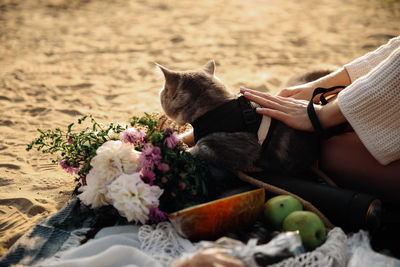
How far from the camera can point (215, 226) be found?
5.44ft

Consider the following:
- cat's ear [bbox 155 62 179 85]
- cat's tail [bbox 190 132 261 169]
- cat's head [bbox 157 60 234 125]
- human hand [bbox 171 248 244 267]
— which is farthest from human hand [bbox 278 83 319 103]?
human hand [bbox 171 248 244 267]

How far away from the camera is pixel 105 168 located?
1787 mm

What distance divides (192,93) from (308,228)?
102 cm

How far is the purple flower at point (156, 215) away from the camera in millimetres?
1711

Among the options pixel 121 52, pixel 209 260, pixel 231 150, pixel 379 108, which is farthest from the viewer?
pixel 121 52

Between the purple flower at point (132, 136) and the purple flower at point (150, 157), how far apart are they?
7.5 inches

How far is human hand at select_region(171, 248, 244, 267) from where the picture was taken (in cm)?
129

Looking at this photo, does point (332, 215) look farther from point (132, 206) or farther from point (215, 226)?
point (132, 206)

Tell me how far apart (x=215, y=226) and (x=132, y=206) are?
0.41 m

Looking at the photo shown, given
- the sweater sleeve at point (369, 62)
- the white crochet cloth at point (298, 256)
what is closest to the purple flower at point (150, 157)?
the white crochet cloth at point (298, 256)

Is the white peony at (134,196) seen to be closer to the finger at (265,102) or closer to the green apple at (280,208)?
the green apple at (280,208)

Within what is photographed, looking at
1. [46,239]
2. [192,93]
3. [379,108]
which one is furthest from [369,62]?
[46,239]

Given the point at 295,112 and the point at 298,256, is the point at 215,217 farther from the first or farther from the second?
the point at 295,112

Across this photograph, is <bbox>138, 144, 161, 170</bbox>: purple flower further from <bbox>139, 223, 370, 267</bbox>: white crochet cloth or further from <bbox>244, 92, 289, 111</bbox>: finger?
<bbox>244, 92, 289, 111</bbox>: finger
